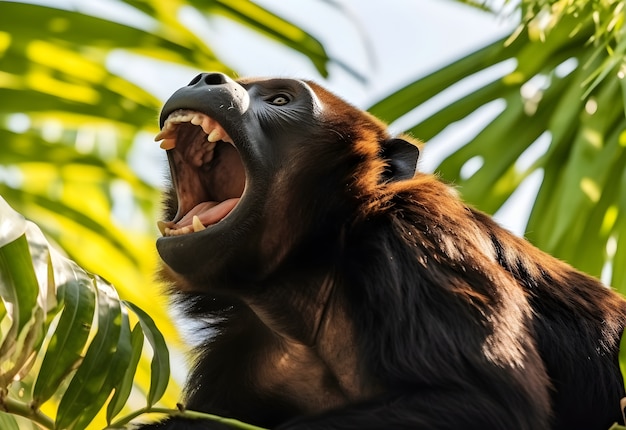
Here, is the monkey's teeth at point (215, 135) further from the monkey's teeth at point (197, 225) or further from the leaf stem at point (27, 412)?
the leaf stem at point (27, 412)

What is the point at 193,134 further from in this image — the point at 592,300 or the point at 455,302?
the point at 592,300

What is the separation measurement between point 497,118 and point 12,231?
95.2 inches

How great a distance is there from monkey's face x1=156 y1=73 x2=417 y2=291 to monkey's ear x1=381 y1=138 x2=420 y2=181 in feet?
0.09

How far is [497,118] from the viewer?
3719mm

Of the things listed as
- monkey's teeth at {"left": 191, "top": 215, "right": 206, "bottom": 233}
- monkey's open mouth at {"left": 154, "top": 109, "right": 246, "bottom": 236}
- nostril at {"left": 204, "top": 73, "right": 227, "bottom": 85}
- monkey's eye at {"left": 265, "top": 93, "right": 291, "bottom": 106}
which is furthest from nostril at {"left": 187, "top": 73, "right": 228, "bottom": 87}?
monkey's teeth at {"left": 191, "top": 215, "right": 206, "bottom": 233}

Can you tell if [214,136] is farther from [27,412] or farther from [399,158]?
[27,412]

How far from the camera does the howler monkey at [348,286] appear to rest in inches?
95.3

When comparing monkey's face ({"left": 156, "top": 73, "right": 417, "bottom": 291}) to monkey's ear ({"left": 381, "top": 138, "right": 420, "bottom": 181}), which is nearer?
monkey's face ({"left": 156, "top": 73, "right": 417, "bottom": 291})

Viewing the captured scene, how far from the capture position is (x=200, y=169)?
2.94m

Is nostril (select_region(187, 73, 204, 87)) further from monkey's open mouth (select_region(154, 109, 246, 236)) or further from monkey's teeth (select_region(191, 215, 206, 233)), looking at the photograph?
monkey's teeth (select_region(191, 215, 206, 233))

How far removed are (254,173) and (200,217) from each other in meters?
0.18

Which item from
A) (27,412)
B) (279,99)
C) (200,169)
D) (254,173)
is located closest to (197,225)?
(254,173)

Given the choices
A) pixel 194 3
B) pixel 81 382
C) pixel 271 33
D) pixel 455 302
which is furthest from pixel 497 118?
pixel 81 382

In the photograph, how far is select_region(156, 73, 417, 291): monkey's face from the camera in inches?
106
